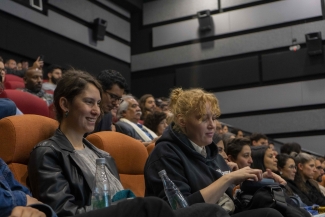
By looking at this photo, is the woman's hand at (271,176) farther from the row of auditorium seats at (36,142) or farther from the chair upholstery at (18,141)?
the chair upholstery at (18,141)

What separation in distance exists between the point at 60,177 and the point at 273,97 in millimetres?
5263

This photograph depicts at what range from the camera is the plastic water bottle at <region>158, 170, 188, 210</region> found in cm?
136

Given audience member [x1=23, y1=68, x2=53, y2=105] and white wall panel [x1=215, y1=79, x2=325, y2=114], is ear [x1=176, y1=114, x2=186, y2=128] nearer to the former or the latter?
audience member [x1=23, y1=68, x2=53, y2=105]

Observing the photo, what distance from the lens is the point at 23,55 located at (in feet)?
17.7

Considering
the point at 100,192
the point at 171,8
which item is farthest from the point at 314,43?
the point at 100,192

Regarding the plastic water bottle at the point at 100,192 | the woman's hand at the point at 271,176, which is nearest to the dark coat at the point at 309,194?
the woman's hand at the point at 271,176

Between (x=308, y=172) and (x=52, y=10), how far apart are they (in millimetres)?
4125

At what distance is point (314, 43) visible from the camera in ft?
19.4

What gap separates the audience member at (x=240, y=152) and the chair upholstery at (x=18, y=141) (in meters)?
1.36

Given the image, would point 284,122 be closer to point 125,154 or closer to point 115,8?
point 115,8

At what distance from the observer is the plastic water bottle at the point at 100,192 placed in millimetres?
1218

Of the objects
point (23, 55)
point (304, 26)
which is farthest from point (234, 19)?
point (23, 55)

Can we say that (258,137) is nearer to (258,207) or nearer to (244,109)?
(244,109)

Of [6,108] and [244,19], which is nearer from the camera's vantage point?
[6,108]
